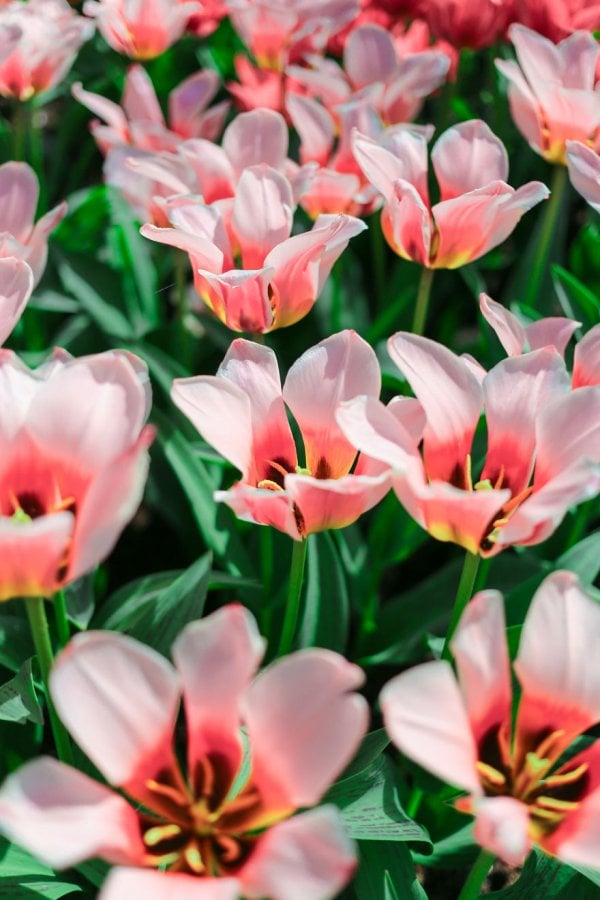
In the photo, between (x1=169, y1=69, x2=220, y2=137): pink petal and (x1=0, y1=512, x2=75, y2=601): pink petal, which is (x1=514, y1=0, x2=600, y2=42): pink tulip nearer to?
(x1=169, y1=69, x2=220, y2=137): pink petal

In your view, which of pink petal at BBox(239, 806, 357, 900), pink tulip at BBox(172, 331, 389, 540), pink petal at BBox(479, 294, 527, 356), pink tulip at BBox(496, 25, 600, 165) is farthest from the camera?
pink tulip at BBox(496, 25, 600, 165)

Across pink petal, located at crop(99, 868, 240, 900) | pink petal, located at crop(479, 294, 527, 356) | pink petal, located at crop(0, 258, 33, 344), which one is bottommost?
pink petal, located at crop(99, 868, 240, 900)

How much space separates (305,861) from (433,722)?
0.32ft

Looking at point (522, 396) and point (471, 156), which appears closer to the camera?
point (522, 396)

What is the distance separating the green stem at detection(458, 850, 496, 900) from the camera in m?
0.65

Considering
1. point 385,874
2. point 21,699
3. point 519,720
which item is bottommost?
point 385,874

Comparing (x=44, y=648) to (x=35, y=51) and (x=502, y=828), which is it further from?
(x=35, y=51)

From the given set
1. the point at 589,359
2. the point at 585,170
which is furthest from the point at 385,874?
the point at 585,170

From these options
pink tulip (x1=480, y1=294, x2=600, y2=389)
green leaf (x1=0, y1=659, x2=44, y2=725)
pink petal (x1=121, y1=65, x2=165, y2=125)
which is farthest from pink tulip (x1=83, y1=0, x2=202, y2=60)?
green leaf (x1=0, y1=659, x2=44, y2=725)

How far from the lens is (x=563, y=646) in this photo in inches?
23.7

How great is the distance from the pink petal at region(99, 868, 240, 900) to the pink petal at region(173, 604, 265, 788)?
0.30 feet

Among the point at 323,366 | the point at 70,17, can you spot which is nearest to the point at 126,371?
the point at 323,366

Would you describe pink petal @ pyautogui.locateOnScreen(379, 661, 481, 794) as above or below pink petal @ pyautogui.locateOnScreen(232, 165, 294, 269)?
below

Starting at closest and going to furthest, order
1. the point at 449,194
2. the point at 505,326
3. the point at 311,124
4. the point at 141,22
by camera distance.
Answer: the point at 505,326 → the point at 449,194 → the point at 311,124 → the point at 141,22
